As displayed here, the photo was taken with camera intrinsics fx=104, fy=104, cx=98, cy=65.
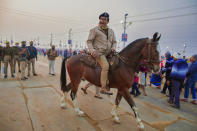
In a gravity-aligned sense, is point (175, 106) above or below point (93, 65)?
below

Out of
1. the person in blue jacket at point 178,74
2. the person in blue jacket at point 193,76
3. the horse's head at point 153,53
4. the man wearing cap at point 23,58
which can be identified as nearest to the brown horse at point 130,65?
the horse's head at point 153,53

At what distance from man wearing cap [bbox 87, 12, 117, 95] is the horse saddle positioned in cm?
13

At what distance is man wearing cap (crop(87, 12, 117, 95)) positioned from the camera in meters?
2.54

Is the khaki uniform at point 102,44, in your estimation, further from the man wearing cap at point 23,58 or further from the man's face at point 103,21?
the man wearing cap at point 23,58

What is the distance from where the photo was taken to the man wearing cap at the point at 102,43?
254 centimetres

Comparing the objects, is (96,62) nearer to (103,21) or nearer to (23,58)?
(103,21)

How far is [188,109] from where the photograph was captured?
3.84 meters

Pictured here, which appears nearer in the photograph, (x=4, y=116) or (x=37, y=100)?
(x=4, y=116)

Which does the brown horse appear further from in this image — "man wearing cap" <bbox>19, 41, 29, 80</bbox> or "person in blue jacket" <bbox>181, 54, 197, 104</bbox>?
Result: "man wearing cap" <bbox>19, 41, 29, 80</bbox>

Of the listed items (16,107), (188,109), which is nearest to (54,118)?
(16,107)

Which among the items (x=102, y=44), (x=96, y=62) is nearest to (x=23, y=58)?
(x=96, y=62)

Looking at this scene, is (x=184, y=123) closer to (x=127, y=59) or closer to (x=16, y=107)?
(x=127, y=59)

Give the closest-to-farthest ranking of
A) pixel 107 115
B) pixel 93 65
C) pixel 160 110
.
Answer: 1. pixel 93 65
2. pixel 107 115
3. pixel 160 110

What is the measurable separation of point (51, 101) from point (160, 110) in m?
3.81
